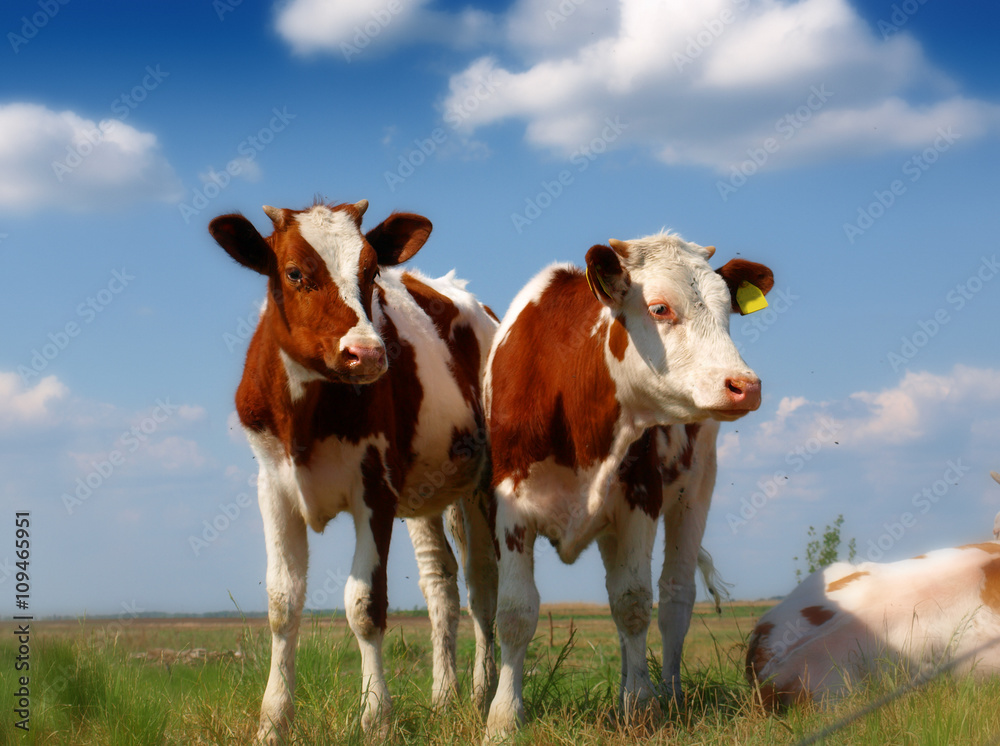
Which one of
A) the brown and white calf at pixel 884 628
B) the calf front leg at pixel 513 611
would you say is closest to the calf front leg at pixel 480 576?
the calf front leg at pixel 513 611

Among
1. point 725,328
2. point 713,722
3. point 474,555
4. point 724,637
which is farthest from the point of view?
point 724,637

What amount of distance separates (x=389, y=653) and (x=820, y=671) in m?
4.85

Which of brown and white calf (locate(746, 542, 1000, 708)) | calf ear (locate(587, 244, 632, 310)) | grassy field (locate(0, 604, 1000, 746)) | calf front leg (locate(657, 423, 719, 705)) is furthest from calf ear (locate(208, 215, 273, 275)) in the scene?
brown and white calf (locate(746, 542, 1000, 708))

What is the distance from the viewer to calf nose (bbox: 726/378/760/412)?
5488 mm

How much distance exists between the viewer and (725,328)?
19.6 ft

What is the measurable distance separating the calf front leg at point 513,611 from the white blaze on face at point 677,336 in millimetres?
1231

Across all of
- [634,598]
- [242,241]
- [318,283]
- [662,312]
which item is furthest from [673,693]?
[242,241]

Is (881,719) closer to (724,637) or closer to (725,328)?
(725,328)

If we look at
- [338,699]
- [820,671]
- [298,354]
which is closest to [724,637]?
[820,671]

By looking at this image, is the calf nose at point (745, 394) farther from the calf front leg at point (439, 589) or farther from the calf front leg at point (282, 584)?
the calf front leg at point (439, 589)

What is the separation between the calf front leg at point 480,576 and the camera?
790cm

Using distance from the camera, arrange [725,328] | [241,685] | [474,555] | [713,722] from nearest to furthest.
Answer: [725,328] < [713,722] < [241,685] < [474,555]

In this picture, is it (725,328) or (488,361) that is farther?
(488,361)

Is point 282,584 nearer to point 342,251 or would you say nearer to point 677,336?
point 342,251
